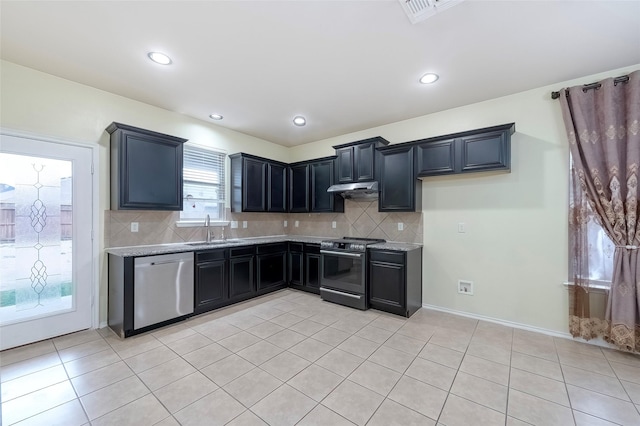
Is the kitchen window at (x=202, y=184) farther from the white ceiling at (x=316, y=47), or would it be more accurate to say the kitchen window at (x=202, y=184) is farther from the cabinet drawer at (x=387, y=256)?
the cabinet drawer at (x=387, y=256)

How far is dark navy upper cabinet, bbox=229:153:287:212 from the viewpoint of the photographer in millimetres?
4359

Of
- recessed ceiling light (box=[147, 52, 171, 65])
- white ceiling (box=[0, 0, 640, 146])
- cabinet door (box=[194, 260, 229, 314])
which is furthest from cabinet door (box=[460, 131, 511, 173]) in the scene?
cabinet door (box=[194, 260, 229, 314])

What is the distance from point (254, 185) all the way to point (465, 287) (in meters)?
3.52

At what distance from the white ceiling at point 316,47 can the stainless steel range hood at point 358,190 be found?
1.17 meters

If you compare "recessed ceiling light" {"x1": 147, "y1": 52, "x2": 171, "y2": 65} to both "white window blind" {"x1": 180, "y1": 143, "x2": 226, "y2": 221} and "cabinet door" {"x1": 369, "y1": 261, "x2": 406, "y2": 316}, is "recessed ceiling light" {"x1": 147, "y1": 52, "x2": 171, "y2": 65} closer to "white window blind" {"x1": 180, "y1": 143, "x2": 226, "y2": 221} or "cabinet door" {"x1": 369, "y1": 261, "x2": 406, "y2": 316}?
"white window blind" {"x1": 180, "y1": 143, "x2": 226, "y2": 221}

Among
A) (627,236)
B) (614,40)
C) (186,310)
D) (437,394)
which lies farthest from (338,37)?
(186,310)

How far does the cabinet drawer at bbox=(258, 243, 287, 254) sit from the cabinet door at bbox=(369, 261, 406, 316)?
164 cm

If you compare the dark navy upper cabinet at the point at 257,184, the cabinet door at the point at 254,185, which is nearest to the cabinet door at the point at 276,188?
the dark navy upper cabinet at the point at 257,184

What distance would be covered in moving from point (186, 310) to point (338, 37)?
3.41 meters

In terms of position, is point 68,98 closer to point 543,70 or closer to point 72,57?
point 72,57

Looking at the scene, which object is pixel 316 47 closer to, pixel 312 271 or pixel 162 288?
pixel 162 288

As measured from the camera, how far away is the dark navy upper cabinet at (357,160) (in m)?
3.99

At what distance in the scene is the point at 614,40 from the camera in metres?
2.21

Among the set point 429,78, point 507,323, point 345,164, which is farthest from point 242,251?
point 507,323
